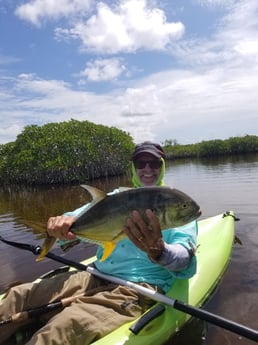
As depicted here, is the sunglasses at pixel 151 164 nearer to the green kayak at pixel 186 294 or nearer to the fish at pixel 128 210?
the fish at pixel 128 210

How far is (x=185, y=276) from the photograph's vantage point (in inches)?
149

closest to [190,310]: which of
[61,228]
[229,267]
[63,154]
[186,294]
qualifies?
[186,294]

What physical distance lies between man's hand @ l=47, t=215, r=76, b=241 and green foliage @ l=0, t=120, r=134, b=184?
29879 mm

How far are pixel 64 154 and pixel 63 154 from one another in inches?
3.6

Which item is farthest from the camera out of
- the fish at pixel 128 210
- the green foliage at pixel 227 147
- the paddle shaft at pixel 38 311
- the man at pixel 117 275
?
the green foliage at pixel 227 147

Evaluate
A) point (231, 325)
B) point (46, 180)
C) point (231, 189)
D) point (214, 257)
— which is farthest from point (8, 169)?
point (231, 325)

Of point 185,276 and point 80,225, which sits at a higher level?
point 80,225

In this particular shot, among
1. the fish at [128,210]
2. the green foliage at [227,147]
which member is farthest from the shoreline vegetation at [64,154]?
the fish at [128,210]

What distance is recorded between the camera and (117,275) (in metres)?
4.24

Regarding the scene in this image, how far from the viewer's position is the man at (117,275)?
3240 mm

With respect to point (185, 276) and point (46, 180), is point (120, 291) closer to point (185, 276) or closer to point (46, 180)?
point (185, 276)

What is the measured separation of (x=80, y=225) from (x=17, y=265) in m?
6.34

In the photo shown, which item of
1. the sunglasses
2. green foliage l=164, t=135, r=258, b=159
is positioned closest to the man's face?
the sunglasses

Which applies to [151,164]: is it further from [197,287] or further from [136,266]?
[197,287]
